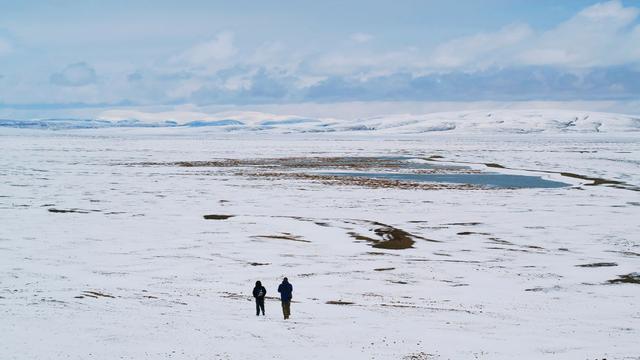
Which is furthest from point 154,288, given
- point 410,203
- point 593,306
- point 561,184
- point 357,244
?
point 561,184

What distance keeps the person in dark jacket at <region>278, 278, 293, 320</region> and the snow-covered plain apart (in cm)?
36

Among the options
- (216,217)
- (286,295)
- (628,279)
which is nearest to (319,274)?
(286,295)

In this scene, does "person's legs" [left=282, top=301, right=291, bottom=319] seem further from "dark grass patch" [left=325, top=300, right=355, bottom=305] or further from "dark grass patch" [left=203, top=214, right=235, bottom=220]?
"dark grass patch" [left=203, top=214, right=235, bottom=220]

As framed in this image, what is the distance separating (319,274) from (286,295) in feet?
23.2

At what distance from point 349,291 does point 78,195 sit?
32283 mm

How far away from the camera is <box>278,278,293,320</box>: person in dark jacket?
20.2 m

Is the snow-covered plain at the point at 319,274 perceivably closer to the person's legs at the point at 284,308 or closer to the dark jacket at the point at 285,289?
the person's legs at the point at 284,308

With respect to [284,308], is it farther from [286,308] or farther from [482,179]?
[482,179]

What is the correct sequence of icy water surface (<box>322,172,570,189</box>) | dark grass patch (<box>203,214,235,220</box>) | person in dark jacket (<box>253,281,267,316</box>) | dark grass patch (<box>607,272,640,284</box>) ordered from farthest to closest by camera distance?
1. icy water surface (<box>322,172,570,189</box>)
2. dark grass patch (<box>203,214,235,220</box>)
3. dark grass patch (<box>607,272,640,284</box>)
4. person in dark jacket (<box>253,281,267,316</box>)

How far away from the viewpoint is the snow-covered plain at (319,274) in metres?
18.2

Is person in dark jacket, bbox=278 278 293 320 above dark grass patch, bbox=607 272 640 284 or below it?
above

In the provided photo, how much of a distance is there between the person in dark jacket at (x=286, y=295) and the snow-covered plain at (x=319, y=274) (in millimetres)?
365

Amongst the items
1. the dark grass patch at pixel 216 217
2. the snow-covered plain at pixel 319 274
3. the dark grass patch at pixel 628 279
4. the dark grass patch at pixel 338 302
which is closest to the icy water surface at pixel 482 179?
the snow-covered plain at pixel 319 274

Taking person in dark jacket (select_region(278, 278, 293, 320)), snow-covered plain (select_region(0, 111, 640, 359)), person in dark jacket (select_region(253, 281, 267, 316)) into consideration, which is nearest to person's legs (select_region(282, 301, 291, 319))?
person in dark jacket (select_region(278, 278, 293, 320))
